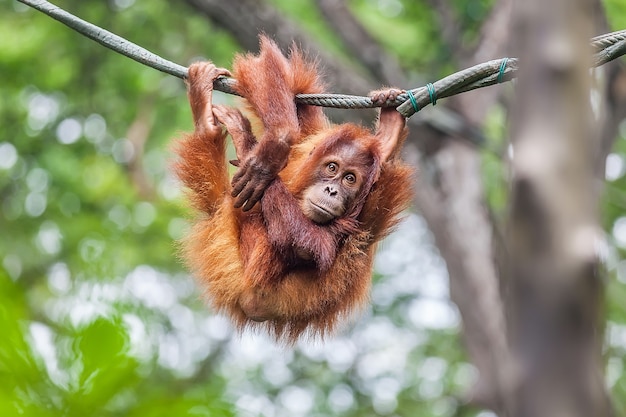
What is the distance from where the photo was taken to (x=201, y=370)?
55.0 feet

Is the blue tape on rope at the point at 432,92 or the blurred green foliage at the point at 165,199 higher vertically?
the blurred green foliage at the point at 165,199

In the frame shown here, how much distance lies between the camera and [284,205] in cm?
477

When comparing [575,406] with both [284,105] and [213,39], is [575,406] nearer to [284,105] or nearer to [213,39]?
[284,105]

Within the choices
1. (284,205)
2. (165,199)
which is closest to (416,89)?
(284,205)

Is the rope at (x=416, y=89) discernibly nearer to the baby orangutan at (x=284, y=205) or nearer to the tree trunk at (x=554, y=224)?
the baby orangutan at (x=284, y=205)

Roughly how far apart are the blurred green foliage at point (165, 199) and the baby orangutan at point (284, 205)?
239cm

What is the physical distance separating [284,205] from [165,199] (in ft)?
33.0

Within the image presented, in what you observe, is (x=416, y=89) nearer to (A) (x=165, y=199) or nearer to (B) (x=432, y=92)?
(B) (x=432, y=92)

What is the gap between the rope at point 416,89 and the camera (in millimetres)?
3947

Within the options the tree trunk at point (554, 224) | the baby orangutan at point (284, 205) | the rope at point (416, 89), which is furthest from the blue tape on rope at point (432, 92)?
the tree trunk at point (554, 224)

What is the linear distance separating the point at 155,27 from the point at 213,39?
138 centimetres

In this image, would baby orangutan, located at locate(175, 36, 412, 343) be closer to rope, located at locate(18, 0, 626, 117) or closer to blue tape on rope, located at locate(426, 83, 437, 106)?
rope, located at locate(18, 0, 626, 117)

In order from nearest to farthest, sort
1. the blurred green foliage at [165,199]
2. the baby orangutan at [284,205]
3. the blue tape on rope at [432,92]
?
the blue tape on rope at [432,92], the baby orangutan at [284,205], the blurred green foliage at [165,199]

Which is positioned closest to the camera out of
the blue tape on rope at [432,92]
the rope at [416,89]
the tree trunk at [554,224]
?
the tree trunk at [554,224]
